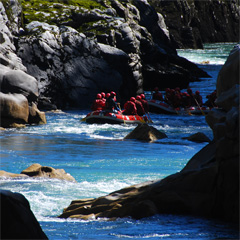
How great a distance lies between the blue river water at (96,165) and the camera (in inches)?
248

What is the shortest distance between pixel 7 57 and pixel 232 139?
2014 centimetres

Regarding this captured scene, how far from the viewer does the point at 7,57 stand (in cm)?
2466

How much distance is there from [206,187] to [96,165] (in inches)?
283

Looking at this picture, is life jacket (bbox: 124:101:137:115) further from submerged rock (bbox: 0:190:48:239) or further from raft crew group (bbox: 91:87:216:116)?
submerged rock (bbox: 0:190:48:239)

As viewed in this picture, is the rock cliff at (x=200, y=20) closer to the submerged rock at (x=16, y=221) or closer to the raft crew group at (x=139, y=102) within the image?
the raft crew group at (x=139, y=102)

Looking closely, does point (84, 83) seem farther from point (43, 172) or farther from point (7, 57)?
point (43, 172)

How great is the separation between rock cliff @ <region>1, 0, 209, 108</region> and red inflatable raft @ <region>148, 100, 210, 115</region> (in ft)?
9.09

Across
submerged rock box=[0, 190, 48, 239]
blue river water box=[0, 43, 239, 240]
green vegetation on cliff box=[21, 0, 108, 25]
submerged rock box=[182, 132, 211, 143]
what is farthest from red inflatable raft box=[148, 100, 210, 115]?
submerged rock box=[0, 190, 48, 239]

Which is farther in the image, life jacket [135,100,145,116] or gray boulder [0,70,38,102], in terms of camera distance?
life jacket [135,100,145,116]

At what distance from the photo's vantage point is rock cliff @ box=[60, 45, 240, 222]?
6127mm

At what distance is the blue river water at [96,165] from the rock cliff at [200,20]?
2072 inches

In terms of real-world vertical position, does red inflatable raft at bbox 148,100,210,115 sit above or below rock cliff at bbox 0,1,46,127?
below

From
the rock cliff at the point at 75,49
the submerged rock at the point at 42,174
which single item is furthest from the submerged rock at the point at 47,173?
the rock cliff at the point at 75,49

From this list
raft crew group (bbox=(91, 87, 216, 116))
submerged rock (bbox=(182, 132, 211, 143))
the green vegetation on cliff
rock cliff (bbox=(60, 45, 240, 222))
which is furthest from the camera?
the green vegetation on cliff
